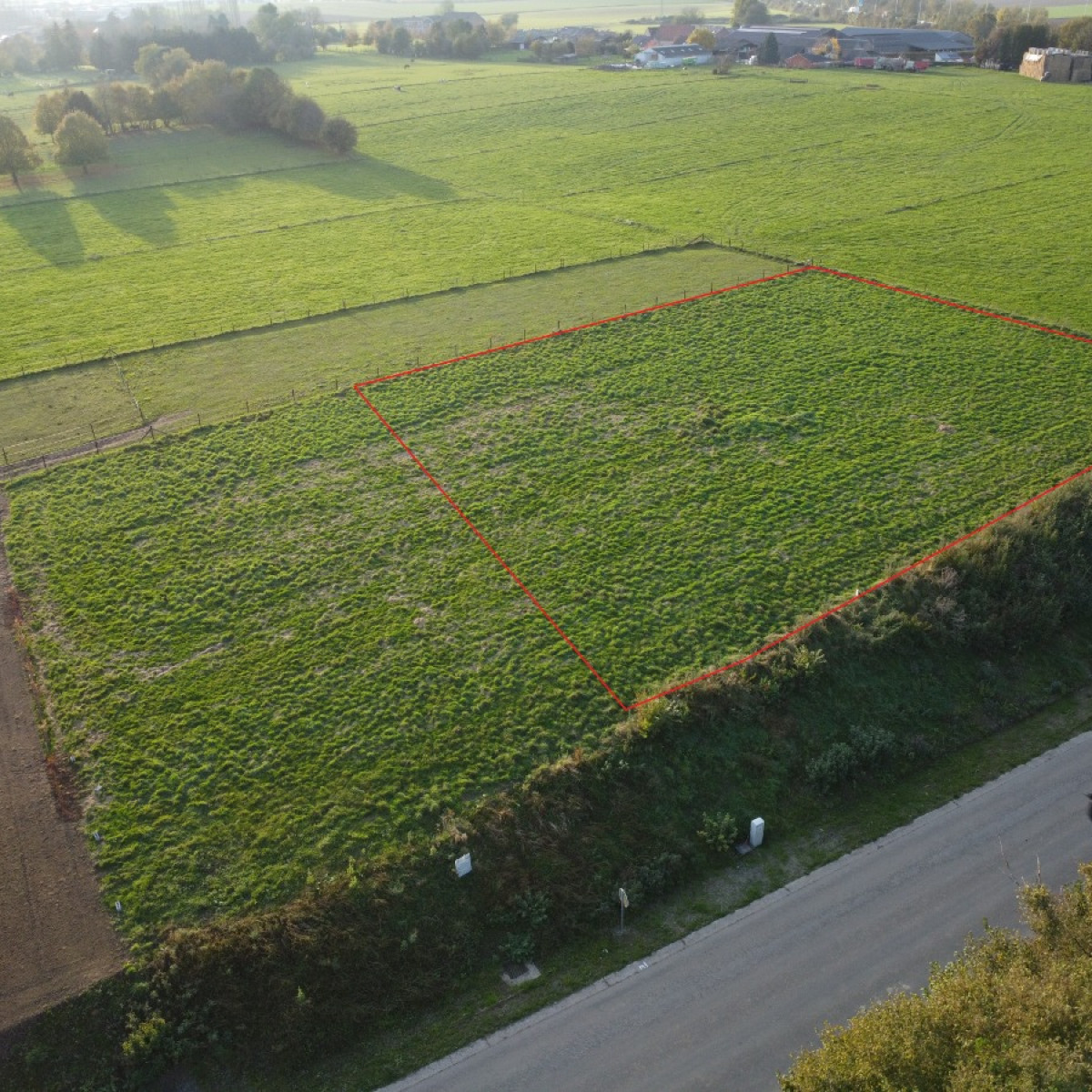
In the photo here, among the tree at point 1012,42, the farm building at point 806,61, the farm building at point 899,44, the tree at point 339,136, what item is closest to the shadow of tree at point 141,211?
the tree at point 339,136

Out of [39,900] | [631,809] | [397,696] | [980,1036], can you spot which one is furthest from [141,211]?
[980,1036]

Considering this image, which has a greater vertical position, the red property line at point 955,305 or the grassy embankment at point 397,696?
the red property line at point 955,305

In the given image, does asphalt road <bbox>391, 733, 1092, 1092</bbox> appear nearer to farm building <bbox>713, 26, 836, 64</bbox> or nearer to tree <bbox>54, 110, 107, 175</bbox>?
tree <bbox>54, 110, 107, 175</bbox>

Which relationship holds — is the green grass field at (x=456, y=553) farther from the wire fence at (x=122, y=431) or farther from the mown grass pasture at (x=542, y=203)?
the mown grass pasture at (x=542, y=203)

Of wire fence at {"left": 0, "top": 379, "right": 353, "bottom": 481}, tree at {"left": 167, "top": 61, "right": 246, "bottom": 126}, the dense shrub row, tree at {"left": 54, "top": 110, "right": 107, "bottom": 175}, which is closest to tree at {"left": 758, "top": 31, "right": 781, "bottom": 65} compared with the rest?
tree at {"left": 167, "top": 61, "right": 246, "bottom": 126}

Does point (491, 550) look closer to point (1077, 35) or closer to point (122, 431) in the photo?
point (122, 431)

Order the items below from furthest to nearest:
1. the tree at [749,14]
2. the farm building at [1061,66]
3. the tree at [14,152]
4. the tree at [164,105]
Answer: the tree at [749,14], the farm building at [1061,66], the tree at [164,105], the tree at [14,152]

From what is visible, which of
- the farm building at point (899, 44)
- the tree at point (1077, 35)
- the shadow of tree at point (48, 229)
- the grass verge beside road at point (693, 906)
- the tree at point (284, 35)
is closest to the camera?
the grass verge beside road at point (693, 906)

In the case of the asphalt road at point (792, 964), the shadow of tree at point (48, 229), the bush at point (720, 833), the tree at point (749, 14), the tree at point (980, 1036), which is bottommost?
the asphalt road at point (792, 964)
